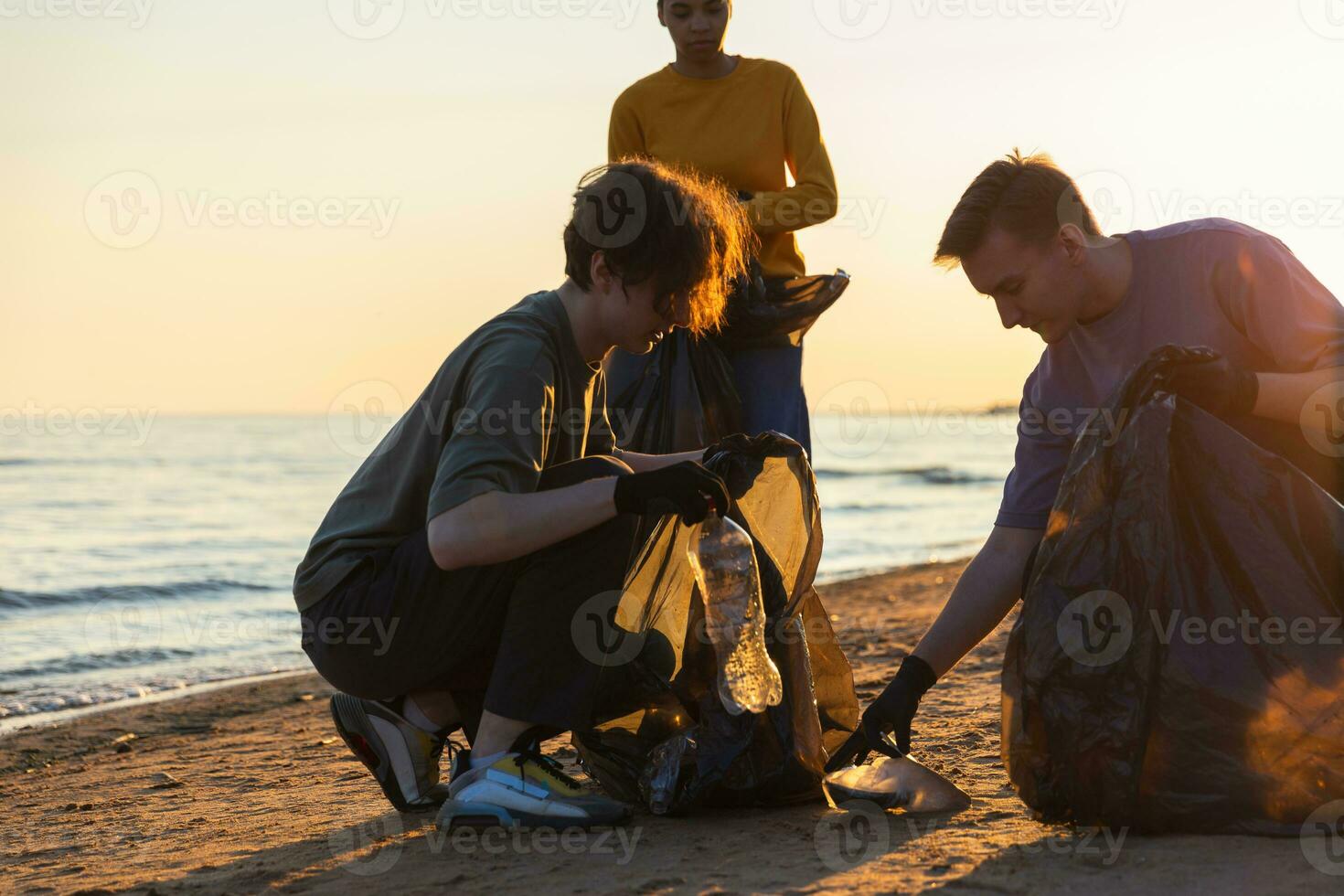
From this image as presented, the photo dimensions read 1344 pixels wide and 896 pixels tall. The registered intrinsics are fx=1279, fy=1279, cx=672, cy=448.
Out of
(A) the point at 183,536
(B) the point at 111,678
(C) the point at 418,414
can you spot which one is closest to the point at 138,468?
(A) the point at 183,536

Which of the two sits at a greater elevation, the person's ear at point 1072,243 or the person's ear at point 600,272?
the person's ear at point 1072,243

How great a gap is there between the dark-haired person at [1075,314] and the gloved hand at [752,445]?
18.4 inches

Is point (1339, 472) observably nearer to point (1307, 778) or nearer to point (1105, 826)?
point (1307, 778)

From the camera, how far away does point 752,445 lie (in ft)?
8.69

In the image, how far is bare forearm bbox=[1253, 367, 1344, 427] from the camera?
2268mm

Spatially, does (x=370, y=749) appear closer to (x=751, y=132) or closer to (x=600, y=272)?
(x=600, y=272)

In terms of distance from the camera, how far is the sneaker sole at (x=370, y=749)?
268 centimetres

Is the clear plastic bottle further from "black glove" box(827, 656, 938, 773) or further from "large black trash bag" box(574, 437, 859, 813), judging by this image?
"black glove" box(827, 656, 938, 773)

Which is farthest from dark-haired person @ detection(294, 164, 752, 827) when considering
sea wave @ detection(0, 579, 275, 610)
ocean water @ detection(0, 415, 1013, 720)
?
sea wave @ detection(0, 579, 275, 610)

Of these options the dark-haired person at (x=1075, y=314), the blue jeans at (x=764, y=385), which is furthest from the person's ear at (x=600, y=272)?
the blue jeans at (x=764, y=385)

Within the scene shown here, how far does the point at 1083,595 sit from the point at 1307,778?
0.45 m

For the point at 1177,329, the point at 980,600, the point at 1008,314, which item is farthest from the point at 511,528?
the point at 1177,329

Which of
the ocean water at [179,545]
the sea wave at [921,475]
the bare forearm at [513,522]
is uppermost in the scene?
the bare forearm at [513,522]

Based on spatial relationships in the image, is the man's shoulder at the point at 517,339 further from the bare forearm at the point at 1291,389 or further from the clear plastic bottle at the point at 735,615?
the bare forearm at the point at 1291,389
